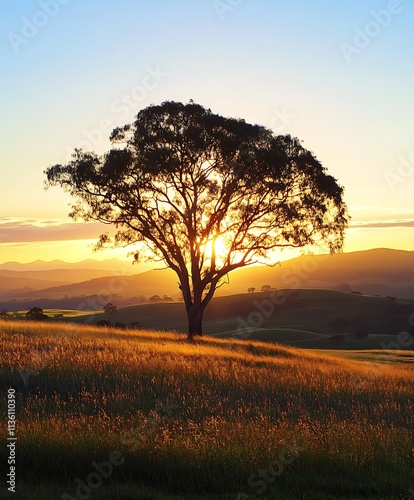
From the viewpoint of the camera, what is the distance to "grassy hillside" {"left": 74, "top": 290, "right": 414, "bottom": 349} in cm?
9200

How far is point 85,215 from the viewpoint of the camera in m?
38.6

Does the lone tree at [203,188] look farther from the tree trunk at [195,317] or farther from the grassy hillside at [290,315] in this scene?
the grassy hillside at [290,315]

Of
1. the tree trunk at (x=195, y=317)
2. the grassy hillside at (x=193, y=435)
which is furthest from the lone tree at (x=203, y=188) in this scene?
the grassy hillside at (x=193, y=435)

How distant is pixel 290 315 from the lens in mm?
105625

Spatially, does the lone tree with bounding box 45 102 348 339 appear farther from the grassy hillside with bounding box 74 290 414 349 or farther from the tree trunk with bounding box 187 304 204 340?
the grassy hillside with bounding box 74 290 414 349

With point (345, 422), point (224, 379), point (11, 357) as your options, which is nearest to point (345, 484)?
point (345, 422)

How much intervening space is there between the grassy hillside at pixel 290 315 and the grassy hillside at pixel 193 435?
58.2 m

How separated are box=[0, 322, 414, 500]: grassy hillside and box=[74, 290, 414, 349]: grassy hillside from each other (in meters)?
58.2

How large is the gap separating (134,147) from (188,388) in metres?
25.5

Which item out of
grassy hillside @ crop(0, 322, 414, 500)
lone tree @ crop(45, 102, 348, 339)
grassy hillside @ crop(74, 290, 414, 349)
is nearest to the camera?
grassy hillside @ crop(0, 322, 414, 500)

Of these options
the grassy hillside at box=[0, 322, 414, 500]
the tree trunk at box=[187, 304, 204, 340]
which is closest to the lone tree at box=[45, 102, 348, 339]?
the tree trunk at box=[187, 304, 204, 340]

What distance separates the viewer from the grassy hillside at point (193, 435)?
8.13 metres

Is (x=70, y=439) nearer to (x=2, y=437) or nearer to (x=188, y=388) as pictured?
(x=2, y=437)

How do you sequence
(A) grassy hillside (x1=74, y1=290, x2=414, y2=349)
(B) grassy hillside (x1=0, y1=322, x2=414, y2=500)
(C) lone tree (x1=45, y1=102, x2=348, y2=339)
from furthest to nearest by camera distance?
(A) grassy hillside (x1=74, y1=290, x2=414, y2=349) → (C) lone tree (x1=45, y1=102, x2=348, y2=339) → (B) grassy hillside (x1=0, y1=322, x2=414, y2=500)
